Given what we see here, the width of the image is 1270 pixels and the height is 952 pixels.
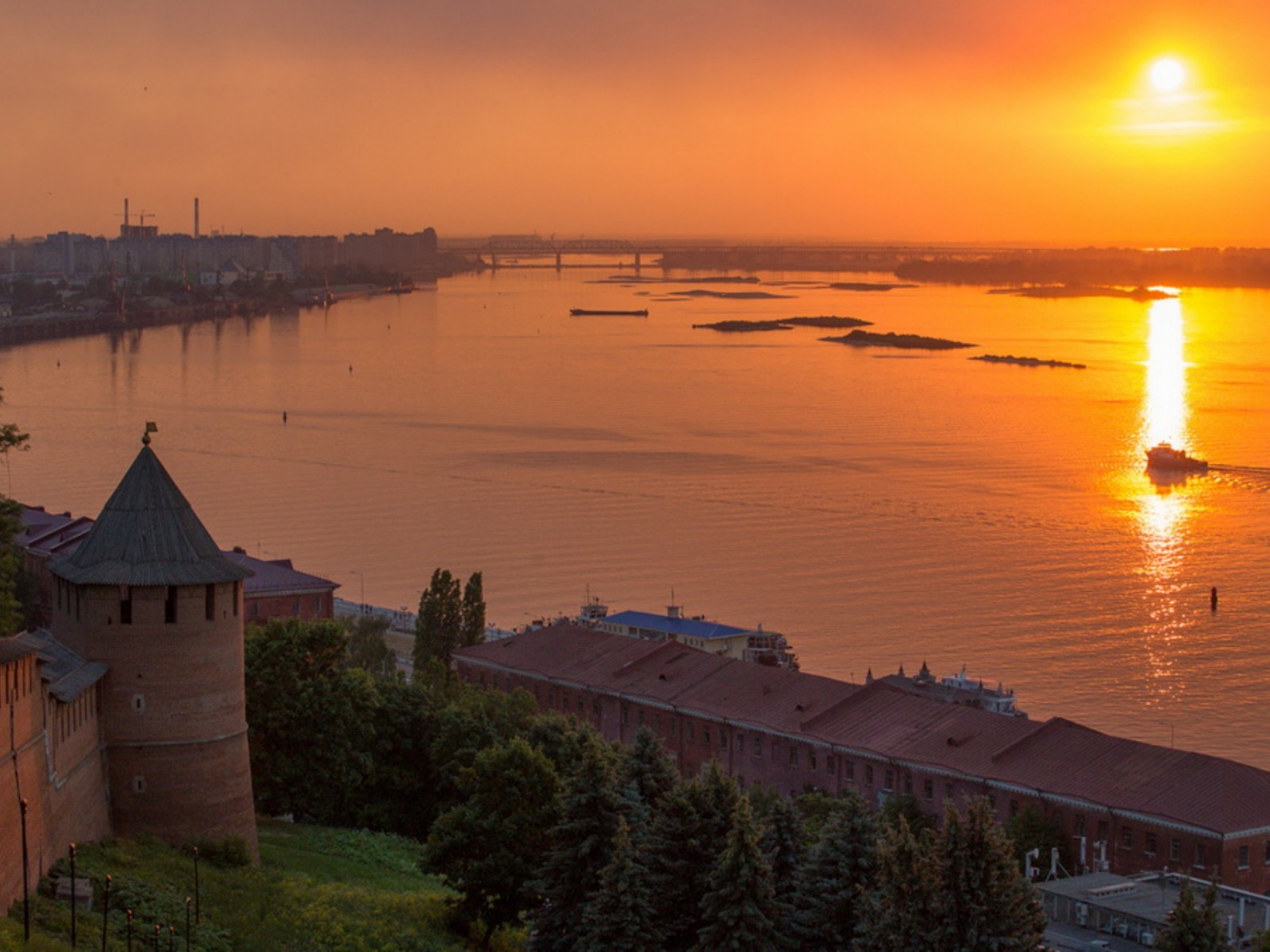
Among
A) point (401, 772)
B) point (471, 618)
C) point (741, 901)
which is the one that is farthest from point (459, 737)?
point (471, 618)

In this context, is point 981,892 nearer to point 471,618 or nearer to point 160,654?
point 160,654

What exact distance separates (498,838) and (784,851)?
313cm

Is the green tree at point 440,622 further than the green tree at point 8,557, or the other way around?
the green tree at point 440,622

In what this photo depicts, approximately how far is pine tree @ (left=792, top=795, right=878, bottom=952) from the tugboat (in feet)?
138

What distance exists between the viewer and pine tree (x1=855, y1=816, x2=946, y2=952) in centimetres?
1311

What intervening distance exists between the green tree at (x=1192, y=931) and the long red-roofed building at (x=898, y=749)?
7096 mm

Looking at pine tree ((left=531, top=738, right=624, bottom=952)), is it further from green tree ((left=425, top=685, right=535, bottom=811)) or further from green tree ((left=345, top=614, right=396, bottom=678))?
green tree ((left=345, top=614, right=396, bottom=678))

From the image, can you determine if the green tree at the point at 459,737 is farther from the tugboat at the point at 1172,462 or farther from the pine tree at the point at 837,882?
the tugboat at the point at 1172,462

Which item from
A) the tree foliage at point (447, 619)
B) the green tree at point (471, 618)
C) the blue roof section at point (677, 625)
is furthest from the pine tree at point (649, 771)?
the green tree at point (471, 618)

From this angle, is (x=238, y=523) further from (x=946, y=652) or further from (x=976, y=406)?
(x=976, y=406)

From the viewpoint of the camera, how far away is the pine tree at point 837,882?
1414cm

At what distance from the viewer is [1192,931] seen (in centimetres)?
1288

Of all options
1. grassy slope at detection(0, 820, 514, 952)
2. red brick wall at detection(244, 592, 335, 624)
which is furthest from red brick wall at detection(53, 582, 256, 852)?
red brick wall at detection(244, 592, 335, 624)

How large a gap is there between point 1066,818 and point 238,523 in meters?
25.1
